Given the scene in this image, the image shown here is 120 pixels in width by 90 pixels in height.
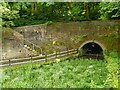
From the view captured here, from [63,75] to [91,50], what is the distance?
593 cm

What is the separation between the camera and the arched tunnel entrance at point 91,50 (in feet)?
65.5

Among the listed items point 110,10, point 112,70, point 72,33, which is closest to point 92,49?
point 72,33

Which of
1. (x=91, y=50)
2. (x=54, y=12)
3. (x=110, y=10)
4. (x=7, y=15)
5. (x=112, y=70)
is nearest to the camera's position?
(x=112, y=70)

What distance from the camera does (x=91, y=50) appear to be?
21.4 m

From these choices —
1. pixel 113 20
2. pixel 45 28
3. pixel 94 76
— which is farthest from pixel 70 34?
pixel 94 76

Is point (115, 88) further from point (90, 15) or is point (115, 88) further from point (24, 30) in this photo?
point (90, 15)

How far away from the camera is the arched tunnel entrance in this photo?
20.0 m

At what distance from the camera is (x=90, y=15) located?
23078mm

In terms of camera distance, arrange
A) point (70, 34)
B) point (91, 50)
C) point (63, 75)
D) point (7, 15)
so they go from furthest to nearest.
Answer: point (91, 50)
point (70, 34)
point (7, 15)
point (63, 75)

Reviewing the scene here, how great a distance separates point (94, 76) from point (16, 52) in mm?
5969

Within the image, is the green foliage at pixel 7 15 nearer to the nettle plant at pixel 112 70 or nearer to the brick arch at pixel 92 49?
the brick arch at pixel 92 49

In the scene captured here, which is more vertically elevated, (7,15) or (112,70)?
(7,15)

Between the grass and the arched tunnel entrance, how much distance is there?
4.47 ft

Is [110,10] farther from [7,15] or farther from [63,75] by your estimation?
[7,15]
